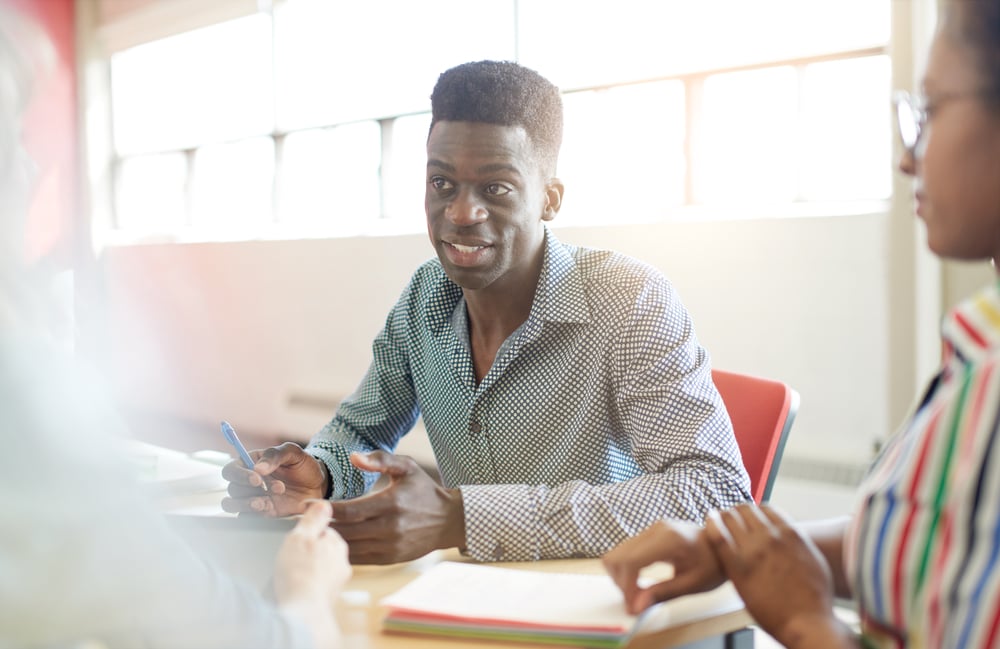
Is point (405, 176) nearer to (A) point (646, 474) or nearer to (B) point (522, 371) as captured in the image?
(B) point (522, 371)

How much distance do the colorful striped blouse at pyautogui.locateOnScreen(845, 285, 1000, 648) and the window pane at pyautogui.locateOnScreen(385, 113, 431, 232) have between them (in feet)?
14.3

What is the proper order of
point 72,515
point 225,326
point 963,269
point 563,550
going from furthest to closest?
1. point 225,326
2. point 963,269
3. point 563,550
4. point 72,515

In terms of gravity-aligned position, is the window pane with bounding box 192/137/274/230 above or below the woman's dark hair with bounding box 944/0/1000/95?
above

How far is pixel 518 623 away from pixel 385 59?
453 centimetres

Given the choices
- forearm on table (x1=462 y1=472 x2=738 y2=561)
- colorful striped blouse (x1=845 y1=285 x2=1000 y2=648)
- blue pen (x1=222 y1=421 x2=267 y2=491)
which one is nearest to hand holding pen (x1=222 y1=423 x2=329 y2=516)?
blue pen (x1=222 y1=421 x2=267 y2=491)

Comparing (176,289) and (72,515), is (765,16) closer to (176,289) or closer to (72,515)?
(72,515)

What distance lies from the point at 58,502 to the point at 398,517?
659mm

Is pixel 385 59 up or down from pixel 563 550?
up

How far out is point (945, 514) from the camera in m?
0.75

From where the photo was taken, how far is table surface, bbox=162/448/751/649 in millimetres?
975

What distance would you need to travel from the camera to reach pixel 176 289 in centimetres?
657

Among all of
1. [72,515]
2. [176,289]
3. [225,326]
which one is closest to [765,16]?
[72,515]

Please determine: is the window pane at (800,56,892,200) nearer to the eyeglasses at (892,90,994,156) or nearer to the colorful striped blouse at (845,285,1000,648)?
the eyeglasses at (892,90,994,156)

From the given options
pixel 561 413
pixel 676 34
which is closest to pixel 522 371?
pixel 561 413
